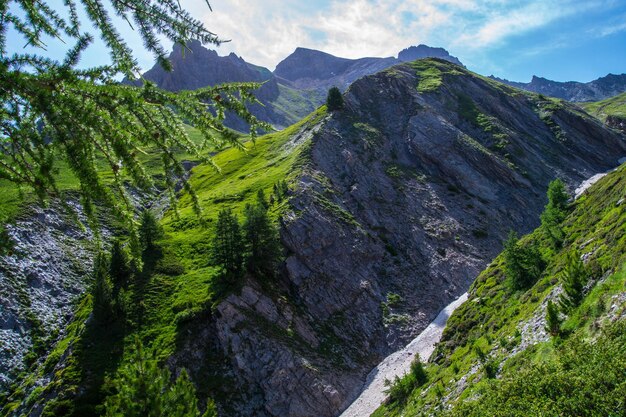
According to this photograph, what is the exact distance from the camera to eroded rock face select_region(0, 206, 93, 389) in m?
39.6

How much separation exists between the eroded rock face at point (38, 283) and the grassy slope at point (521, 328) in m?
34.7

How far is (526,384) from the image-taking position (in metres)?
14.1

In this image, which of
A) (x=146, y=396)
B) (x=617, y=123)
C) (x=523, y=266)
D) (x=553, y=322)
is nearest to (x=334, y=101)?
(x=523, y=266)

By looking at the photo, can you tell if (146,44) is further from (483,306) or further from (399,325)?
(399,325)

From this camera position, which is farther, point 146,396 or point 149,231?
point 149,231

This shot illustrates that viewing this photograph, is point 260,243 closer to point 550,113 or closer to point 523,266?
point 523,266

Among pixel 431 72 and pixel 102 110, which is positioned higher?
pixel 431 72

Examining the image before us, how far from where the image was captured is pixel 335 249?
56625 millimetres

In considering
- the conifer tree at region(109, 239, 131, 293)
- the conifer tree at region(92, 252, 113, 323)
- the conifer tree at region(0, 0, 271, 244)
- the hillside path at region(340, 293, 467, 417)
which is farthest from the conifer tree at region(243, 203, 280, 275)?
the conifer tree at region(0, 0, 271, 244)

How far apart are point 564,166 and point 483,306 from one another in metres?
79.1

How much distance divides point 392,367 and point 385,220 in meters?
29.3

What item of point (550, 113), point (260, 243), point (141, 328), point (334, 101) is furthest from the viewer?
point (550, 113)

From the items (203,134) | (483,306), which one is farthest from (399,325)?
(203,134)

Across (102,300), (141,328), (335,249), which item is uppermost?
(102,300)
